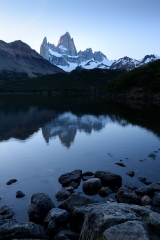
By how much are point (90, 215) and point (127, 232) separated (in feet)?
5.92

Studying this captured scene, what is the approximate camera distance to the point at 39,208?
13.1 meters

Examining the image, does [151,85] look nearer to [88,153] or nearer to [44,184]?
[88,153]

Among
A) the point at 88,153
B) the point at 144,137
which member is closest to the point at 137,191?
the point at 88,153

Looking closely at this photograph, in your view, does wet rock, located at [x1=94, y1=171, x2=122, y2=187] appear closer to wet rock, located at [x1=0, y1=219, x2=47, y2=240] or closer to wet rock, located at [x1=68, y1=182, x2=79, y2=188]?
wet rock, located at [x1=68, y1=182, x2=79, y2=188]

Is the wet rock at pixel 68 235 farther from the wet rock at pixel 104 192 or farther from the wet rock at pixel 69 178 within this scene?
the wet rock at pixel 69 178

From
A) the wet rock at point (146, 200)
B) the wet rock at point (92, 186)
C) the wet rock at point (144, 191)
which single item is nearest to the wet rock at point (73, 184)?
the wet rock at point (92, 186)

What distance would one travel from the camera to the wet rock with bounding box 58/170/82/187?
18278mm

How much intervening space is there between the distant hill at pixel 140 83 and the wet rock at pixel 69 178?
315 feet

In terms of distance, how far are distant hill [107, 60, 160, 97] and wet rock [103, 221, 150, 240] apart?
106 meters

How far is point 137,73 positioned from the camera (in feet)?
408

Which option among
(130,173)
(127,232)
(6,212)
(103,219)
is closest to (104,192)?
(130,173)


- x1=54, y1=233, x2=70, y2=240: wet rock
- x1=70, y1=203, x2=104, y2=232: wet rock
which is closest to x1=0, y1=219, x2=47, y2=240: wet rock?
x1=54, y1=233, x2=70, y2=240: wet rock

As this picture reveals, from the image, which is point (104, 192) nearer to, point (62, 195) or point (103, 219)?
point (62, 195)

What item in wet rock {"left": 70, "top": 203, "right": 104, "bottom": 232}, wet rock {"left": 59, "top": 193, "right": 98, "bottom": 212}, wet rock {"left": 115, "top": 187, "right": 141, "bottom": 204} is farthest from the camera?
wet rock {"left": 115, "top": 187, "right": 141, "bottom": 204}
